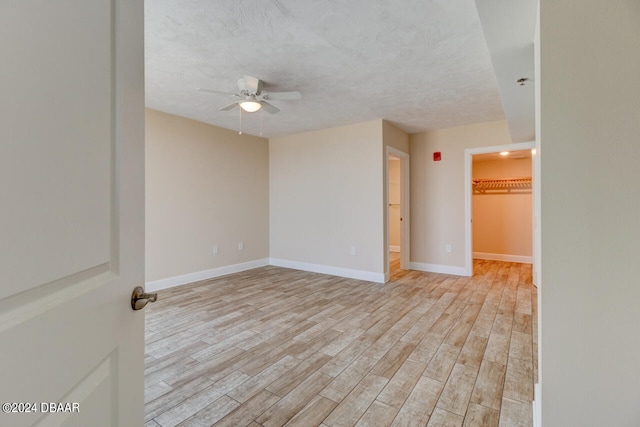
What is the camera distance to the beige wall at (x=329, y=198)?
4.29 meters

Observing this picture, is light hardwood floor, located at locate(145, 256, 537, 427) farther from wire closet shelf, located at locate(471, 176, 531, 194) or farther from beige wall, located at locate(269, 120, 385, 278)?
wire closet shelf, located at locate(471, 176, 531, 194)

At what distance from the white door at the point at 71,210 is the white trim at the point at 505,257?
663 cm

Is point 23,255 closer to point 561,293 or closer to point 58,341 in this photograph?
point 58,341

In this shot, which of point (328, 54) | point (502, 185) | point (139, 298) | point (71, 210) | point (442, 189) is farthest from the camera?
point (502, 185)

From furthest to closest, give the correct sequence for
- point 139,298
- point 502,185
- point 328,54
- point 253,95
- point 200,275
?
point 502,185 < point 200,275 < point 253,95 < point 328,54 < point 139,298

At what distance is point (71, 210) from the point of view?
545 mm

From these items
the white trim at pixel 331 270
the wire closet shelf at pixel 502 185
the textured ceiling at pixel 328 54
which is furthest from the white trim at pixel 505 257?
the textured ceiling at pixel 328 54

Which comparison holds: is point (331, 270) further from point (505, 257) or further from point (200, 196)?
point (505, 257)

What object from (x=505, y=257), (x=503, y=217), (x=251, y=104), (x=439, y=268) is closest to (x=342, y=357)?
(x=251, y=104)

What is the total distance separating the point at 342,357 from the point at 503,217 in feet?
17.4

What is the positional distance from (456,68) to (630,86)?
1.74 meters

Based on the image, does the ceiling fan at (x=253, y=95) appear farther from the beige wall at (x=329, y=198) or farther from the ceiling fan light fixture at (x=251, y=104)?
the beige wall at (x=329, y=198)

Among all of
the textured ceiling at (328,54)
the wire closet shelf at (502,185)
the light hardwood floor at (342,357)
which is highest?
the textured ceiling at (328,54)

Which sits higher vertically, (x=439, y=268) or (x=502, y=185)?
(x=502, y=185)
